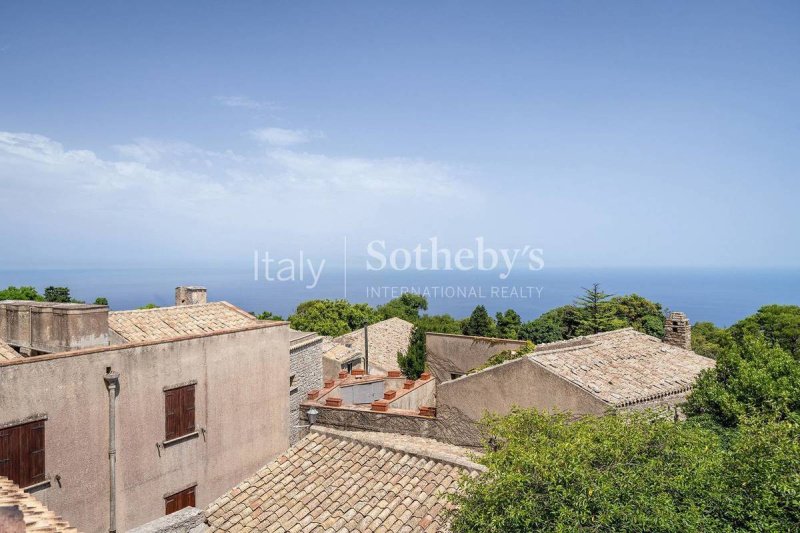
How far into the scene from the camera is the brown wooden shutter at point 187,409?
41.6 feet

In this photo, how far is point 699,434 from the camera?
26.1 feet

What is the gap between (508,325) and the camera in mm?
52062

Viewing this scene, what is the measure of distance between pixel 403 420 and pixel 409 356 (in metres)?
15.6

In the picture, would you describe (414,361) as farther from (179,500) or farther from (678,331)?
(179,500)

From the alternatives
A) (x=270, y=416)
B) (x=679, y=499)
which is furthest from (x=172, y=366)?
(x=679, y=499)

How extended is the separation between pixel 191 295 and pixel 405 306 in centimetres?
5905

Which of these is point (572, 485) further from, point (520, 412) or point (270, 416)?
point (270, 416)

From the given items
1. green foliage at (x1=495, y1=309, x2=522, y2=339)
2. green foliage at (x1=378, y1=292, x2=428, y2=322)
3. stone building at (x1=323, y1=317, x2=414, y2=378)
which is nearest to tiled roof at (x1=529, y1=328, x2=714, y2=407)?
stone building at (x1=323, y1=317, x2=414, y2=378)

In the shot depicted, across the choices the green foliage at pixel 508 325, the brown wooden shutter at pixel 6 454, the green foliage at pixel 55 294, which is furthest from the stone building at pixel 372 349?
the green foliage at pixel 55 294

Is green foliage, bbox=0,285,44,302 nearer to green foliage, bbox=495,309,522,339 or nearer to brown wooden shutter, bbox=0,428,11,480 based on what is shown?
brown wooden shutter, bbox=0,428,11,480

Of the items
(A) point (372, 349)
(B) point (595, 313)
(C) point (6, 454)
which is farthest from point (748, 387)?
(B) point (595, 313)

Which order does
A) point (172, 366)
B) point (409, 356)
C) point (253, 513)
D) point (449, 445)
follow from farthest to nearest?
point (409, 356)
point (449, 445)
point (172, 366)
point (253, 513)

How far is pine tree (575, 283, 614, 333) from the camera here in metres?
44.5

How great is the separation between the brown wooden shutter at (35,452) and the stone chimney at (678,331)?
2105 centimetres
